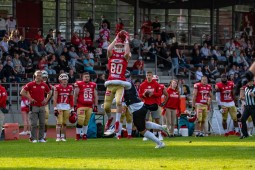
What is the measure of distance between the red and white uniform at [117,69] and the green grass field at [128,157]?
2902mm

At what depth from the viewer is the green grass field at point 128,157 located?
51.0 feet

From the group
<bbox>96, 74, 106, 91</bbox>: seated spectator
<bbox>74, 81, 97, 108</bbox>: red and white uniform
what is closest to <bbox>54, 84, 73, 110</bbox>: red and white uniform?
<bbox>74, 81, 97, 108</bbox>: red and white uniform

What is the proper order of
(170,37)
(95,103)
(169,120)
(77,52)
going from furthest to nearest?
(170,37) → (77,52) → (169,120) → (95,103)

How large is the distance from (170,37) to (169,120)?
47.4 feet

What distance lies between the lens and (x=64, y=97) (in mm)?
27719

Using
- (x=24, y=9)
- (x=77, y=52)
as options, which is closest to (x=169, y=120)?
(x=77, y=52)

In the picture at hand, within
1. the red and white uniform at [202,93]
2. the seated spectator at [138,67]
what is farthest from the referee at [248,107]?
the seated spectator at [138,67]

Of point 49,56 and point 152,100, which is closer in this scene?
point 152,100

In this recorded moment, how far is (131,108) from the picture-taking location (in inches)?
797

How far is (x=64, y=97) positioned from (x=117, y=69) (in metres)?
3.33

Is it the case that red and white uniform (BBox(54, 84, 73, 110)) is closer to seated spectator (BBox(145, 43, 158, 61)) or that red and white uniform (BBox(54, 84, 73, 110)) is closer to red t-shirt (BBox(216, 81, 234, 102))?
red t-shirt (BBox(216, 81, 234, 102))

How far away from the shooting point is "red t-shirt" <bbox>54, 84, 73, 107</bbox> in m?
27.7

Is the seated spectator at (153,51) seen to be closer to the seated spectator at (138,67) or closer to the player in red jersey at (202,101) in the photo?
the seated spectator at (138,67)

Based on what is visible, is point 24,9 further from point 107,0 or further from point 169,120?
point 169,120
